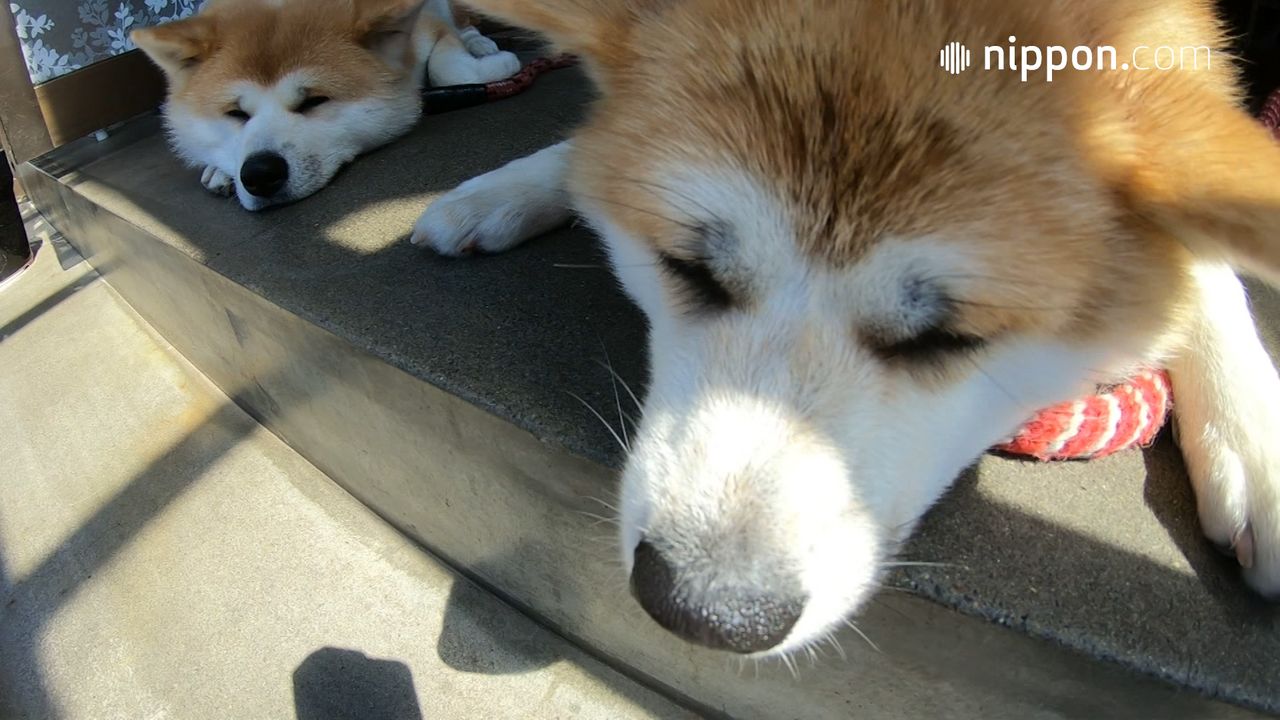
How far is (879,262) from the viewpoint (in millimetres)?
1181

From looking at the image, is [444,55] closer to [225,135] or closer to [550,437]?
[225,135]

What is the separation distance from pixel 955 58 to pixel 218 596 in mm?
2220

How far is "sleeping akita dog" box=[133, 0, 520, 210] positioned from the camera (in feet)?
9.42

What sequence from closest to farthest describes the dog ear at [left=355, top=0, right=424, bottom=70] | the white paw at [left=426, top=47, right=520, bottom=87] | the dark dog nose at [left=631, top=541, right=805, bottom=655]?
the dark dog nose at [left=631, top=541, right=805, bottom=655], the dog ear at [left=355, top=0, right=424, bottom=70], the white paw at [left=426, top=47, right=520, bottom=87]

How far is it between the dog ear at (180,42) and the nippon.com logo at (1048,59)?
2.92 m

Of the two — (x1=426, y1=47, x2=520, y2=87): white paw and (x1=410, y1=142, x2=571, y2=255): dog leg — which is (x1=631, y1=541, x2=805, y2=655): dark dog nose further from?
(x1=426, y1=47, x2=520, y2=87): white paw

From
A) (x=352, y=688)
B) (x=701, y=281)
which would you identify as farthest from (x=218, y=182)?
(x=701, y=281)

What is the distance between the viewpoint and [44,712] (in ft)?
6.55

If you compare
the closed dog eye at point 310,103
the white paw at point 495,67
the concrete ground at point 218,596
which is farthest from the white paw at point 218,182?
the white paw at point 495,67

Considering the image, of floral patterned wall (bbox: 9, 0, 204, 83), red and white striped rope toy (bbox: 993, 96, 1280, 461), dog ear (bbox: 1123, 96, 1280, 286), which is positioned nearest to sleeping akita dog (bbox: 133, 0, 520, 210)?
floral patterned wall (bbox: 9, 0, 204, 83)

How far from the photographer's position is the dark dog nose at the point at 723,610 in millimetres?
1038

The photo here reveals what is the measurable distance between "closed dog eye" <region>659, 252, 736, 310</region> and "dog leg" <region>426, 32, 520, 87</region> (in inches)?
97.4

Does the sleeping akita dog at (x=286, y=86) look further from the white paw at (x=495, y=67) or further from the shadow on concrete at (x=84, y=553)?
the shadow on concrete at (x=84, y=553)

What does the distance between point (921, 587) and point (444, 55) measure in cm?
314
